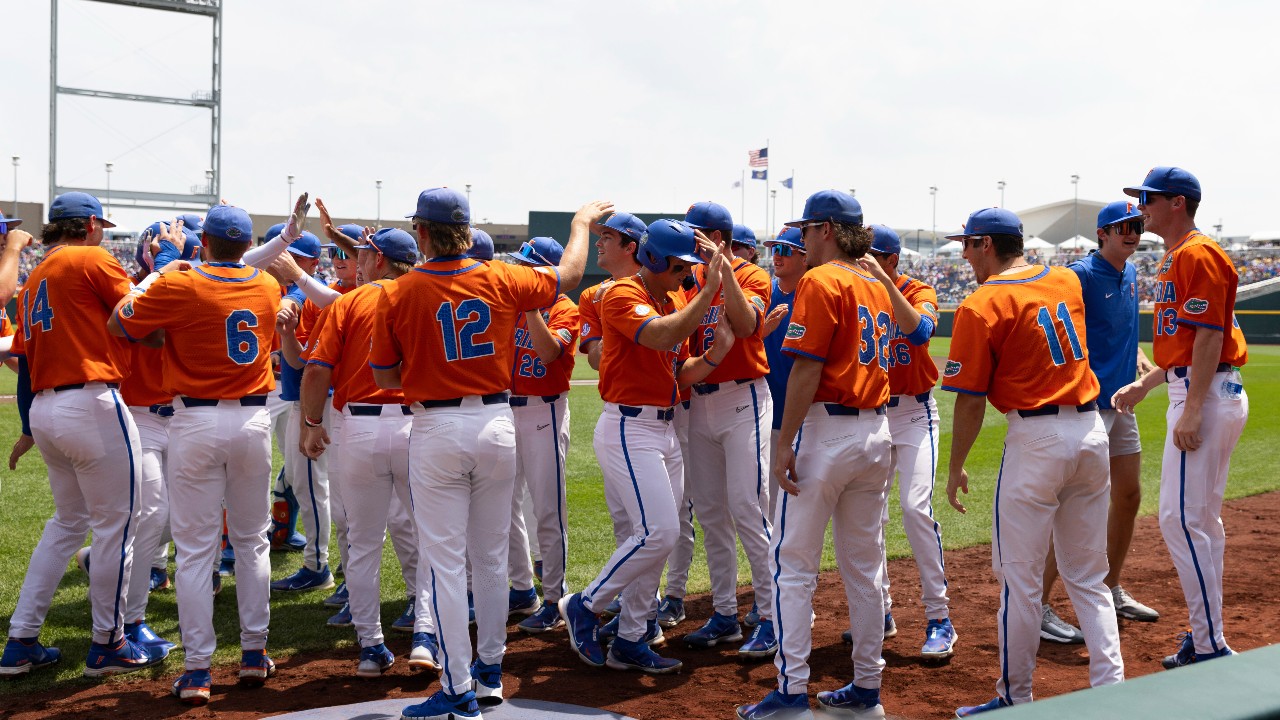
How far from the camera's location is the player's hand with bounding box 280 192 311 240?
5.18m

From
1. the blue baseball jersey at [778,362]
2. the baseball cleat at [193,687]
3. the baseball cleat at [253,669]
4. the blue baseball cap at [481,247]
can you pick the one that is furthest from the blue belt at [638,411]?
the baseball cleat at [193,687]

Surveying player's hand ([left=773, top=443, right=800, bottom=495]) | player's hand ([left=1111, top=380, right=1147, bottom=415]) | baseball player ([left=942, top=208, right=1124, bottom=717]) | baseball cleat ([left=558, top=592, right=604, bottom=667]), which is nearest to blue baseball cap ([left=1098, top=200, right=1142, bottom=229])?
player's hand ([left=1111, top=380, right=1147, bottom=415])

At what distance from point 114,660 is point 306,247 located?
2856mm

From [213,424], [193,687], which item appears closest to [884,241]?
[213,424]

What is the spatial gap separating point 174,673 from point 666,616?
Answer: 8.70 ft

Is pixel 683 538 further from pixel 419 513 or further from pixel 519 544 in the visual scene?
pixel 419 513

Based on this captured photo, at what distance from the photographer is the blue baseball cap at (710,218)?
553cm

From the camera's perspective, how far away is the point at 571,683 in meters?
4.88

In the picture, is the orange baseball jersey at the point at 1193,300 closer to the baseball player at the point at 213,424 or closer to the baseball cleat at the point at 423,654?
the baseball cleat at the point at 423,654

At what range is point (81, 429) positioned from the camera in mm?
4914

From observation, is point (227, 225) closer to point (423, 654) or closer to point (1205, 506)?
point (423, 654)

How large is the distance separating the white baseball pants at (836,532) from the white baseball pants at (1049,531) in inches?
20.4

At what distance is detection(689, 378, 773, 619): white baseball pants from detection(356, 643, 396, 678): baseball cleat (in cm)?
180

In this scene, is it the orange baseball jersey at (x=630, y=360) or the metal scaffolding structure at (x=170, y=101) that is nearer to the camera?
the orange baseball jersey at (x=630, y=360)
